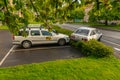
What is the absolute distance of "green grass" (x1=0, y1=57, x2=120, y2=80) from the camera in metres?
7.82

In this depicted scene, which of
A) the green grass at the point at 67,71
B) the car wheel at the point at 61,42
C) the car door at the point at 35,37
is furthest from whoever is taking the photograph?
the car wheel at the point at 61,42

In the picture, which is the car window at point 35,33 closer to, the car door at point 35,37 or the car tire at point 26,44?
the car door at point 35,37

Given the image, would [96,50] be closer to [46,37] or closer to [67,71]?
[67,71]

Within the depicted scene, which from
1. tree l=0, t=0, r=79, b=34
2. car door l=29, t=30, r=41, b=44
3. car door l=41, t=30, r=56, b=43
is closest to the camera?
tree l=0, t=0, r=79, b=34

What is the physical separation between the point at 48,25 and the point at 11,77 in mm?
4184

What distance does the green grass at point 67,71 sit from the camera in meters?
7.82

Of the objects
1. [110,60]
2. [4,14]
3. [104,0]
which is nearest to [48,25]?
[4,14]

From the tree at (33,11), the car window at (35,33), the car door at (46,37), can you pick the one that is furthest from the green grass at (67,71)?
the car window at (35,33)

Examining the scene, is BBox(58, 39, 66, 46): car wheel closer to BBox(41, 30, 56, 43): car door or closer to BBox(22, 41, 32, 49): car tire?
BBox(41, 30, 56, 43): car door

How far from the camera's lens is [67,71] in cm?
838

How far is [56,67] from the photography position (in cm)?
883

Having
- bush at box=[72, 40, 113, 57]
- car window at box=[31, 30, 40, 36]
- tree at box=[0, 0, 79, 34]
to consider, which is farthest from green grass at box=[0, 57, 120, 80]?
car window at box=[31, 30, 40, 36]

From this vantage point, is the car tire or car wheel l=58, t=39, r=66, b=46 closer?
the car tire

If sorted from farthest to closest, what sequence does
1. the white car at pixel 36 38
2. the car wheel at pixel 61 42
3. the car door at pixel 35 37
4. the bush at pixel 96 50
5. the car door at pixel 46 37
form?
the car wheel at pixel 61 42
the car door at pixel 46 37
the car door at pixel 35 37
the white car at pixel 36 38
the bush at pixel 96 50
